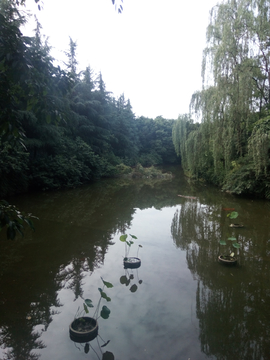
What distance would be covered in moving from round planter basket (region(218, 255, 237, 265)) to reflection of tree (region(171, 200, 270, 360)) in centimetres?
12

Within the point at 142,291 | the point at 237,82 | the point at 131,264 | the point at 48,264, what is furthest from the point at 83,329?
the point at 237,82

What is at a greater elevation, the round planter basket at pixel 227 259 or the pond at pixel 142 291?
the round planter basket at pixel 227 259

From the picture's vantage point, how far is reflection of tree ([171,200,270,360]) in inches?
112

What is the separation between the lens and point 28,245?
5895 millimetres

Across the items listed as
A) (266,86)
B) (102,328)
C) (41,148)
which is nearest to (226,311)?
(102,328)

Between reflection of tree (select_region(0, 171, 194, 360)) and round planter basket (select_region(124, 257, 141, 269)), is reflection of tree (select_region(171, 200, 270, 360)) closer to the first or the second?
round planter basket (select_region(124, 257, 141, 269))

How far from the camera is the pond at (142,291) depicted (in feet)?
9.15

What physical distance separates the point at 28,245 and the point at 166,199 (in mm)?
7886

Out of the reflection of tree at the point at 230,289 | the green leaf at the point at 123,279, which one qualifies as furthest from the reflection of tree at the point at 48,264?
the reflection of tree at the point at 230,289

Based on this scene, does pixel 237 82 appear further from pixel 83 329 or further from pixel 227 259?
pixel 83 329

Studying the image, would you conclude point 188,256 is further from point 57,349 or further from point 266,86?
point 266,86

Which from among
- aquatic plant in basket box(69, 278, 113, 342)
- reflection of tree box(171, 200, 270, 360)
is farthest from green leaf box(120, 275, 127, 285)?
reflection of tree box(171, 200, 270, 360)

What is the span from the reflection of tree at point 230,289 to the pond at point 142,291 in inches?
0.5

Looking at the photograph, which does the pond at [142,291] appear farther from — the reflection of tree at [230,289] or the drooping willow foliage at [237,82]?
the drooping willow foliage at [237,82]
